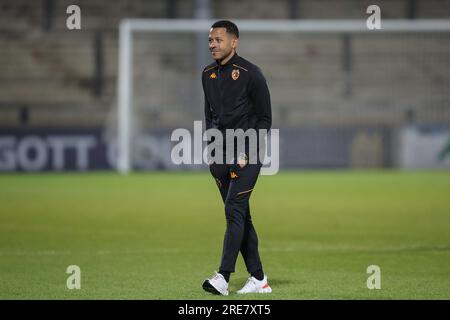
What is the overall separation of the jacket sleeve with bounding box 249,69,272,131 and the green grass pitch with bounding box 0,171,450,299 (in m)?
1.31

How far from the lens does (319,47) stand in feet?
88.0

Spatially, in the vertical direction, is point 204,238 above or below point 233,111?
below

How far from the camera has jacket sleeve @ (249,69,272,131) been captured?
7410mm

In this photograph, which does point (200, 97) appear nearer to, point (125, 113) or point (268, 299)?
point (125, 113)

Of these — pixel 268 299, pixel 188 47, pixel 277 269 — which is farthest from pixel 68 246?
pixel 188 47

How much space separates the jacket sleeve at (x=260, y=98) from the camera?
741 cm

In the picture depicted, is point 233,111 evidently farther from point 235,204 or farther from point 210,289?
point 210,289

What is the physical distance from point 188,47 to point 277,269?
18.0m

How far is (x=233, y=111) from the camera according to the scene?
746 cm

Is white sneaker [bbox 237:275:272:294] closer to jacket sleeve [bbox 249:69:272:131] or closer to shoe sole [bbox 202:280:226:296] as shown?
shoe sole [bbox 202:280:226:296]

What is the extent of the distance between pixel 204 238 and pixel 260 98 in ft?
15.1
